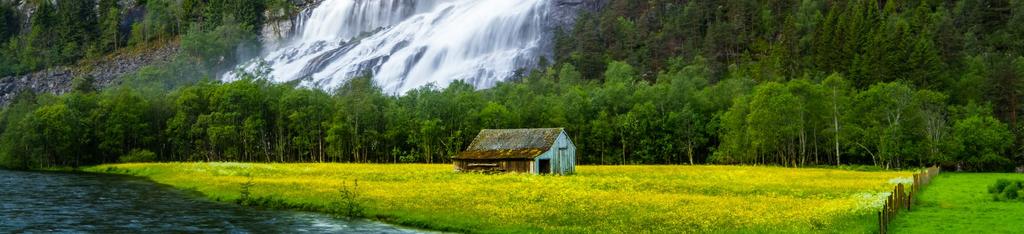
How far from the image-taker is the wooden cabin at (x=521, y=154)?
61875mm

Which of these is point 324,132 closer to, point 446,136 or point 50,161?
point 446,136

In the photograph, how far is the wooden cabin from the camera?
61875 mm

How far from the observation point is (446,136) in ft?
340

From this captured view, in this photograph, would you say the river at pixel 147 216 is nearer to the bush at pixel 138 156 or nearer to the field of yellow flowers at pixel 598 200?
the field of yellow flowers at pixel 598 200

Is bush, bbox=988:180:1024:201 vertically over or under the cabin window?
under

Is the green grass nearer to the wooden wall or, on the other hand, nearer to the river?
the river

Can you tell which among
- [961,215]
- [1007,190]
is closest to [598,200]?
[961,215]

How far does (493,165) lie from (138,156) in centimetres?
6840

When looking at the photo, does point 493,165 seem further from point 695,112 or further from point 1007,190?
point 695,112

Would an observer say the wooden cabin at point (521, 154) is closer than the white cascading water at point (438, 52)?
Yes

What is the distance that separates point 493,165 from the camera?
63.0 metres

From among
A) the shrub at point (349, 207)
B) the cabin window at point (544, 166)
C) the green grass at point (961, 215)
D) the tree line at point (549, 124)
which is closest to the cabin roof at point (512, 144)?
the cabin window at point (544, 166)

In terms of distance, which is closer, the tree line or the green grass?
the green grass

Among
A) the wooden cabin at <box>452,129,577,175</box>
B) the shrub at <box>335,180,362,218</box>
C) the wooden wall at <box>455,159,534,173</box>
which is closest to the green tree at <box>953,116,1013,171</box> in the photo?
the wooden cabin at <box>452,129,577,175</box>
